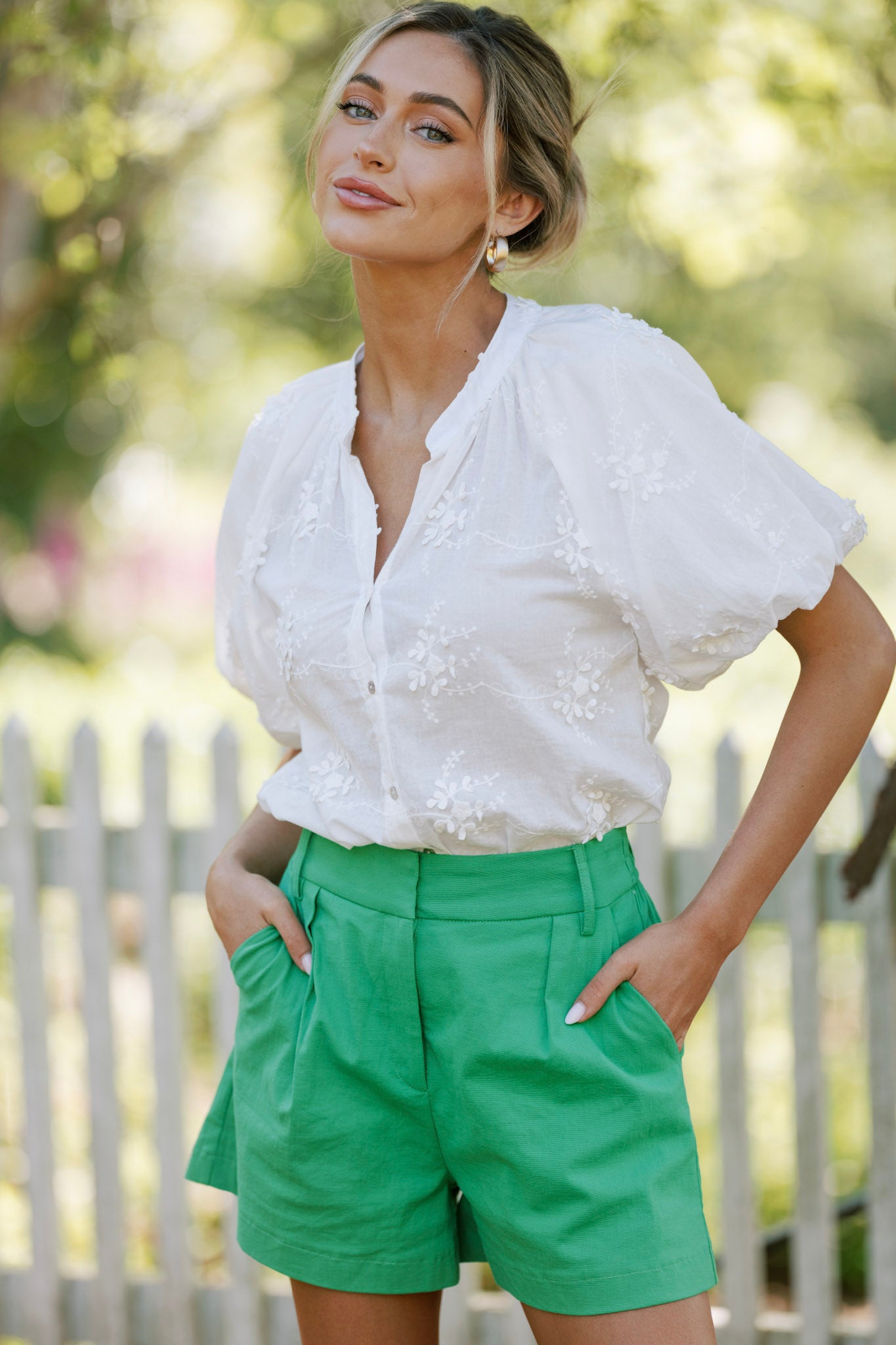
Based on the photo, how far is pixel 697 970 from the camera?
152 cm

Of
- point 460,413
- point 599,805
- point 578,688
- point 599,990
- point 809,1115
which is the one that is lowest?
point 809,1115

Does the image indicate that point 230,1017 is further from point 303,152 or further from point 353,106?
point 353,106

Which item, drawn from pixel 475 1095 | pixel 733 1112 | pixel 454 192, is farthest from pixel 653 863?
pixel 454 192

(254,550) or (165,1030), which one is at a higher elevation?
(254,550)

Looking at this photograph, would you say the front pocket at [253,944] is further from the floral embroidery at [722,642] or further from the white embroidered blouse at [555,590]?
the floral embroidery at [722,642]

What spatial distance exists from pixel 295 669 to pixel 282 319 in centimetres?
757

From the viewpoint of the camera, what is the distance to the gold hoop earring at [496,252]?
1676 millimetres

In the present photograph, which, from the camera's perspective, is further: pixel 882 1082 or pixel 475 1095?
pixel 882 1082

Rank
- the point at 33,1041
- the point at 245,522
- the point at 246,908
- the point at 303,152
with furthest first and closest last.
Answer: the point at 33,1041 → the point at 303,152 → the point at 245,522 → the point at 246,908

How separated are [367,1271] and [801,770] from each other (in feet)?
2.69

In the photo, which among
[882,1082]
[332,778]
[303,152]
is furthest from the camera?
[882,1082]

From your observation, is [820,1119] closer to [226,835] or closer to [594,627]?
[226,835]

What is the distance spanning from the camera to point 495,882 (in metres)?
1.51

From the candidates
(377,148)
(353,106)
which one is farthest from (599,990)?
(353,106)
